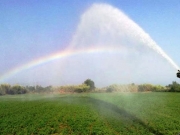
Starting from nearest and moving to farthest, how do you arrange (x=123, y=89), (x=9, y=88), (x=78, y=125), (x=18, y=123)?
(x=78, y=125)
(x=18, y=123)
(x=123, y=89)
(x=9, y=88)

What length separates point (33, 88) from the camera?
14325 cm

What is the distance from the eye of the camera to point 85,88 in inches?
5089

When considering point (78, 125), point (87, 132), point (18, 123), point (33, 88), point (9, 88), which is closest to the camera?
point (87, 132)

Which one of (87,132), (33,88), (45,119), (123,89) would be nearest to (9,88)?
(33,88)

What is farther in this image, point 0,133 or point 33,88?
point 33,88

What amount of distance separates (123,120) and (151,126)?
414 centimetres

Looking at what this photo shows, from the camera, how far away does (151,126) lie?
30.4 m

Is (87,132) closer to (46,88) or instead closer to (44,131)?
(44,131)

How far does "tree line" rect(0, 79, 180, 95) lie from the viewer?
110875mm

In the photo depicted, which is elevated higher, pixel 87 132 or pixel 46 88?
pixel 46 88

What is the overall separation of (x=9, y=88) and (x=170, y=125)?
113 metres

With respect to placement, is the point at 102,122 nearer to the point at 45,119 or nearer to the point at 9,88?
the point at 45,119

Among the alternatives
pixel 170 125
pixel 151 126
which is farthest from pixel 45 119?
pixel 170 125

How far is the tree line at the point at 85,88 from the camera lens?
11088 cm
